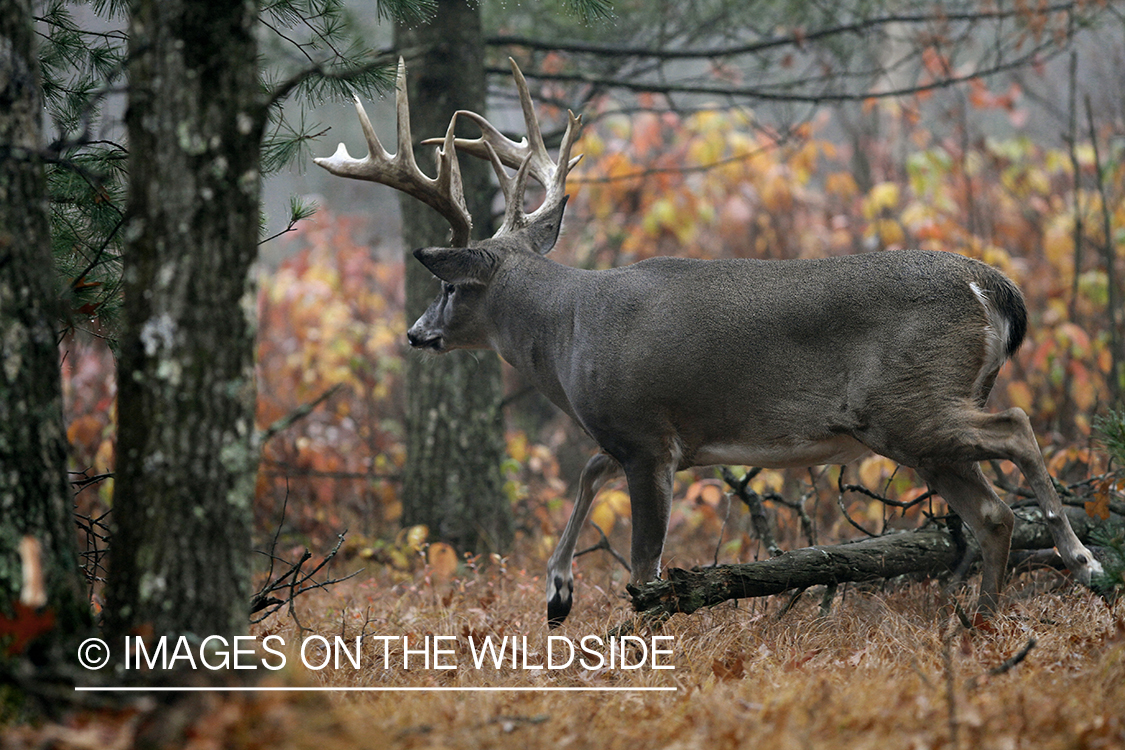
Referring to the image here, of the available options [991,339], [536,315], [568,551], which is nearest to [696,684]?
[568,551]

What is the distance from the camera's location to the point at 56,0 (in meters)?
4.15

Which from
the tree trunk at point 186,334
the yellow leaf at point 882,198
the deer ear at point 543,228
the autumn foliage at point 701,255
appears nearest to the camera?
the tree trunk at point 186,334

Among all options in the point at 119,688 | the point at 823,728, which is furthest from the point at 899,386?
the point at 119,688

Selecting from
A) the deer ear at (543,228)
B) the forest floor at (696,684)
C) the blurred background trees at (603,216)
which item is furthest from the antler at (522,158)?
the forest floor at (696,684)

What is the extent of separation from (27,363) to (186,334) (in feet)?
1.77

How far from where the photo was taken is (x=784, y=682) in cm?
339

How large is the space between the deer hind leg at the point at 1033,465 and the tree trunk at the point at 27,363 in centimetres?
360

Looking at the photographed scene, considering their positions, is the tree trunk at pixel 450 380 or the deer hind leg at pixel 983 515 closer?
the deer hind leg at pixel 983 515

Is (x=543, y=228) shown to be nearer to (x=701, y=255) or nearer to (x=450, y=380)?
(x=450, y=380)

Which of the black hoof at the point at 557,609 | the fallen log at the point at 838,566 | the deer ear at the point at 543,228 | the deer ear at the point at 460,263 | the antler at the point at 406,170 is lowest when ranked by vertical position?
the black hoof at the point at 557,609

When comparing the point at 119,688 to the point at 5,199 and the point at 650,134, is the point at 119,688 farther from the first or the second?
the point at 650,134

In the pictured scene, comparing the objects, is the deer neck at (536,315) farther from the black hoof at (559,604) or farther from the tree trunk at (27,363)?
the tree trunk at (27,363)

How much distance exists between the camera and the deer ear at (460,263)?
17.2 ft

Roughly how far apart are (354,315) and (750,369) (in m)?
8.01
